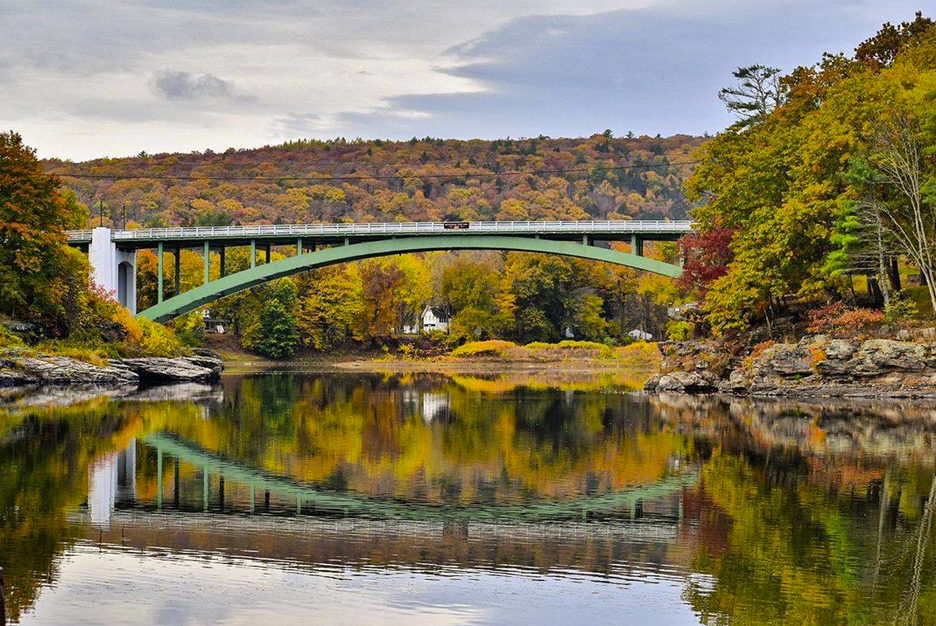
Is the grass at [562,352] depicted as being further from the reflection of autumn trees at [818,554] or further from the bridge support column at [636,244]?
the reflection of autumn trees at [818,554]

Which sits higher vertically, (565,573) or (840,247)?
(840,247)

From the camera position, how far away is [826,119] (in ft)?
153

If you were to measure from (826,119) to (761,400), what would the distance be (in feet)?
36.2

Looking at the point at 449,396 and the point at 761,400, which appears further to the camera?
the point at 449,396

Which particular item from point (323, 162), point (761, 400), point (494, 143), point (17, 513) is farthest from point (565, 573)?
point (494, 143)

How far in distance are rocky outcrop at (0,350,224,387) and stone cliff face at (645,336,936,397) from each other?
87.6 ft

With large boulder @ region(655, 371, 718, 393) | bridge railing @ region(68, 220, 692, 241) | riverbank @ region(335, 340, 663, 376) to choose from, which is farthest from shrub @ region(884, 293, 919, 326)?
riverbank @ region(335, 340, 663, 376)

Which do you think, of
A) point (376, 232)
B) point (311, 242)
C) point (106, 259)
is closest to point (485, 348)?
point (311, 242)

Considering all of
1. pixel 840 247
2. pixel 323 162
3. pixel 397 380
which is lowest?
pixel 397 380

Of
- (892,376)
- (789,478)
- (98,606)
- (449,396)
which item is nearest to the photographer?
(98,606)

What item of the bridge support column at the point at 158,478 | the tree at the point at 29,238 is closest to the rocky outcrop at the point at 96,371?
the tree at the point at 29,238

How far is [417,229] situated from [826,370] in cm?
3132

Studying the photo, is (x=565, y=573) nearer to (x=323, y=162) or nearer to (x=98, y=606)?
(x=98, y=606)

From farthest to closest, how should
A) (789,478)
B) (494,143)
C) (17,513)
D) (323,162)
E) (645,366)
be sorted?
(494,143) < (323,162) < (645,366) < (789,478) < (17,513)
